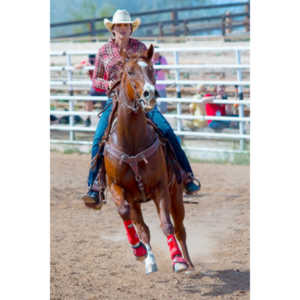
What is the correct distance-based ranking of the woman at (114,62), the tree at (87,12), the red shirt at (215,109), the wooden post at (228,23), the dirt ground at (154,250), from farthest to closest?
the tree at (87,12) < the wooden post at (228,23) < the red shirt at (215,109) < the dirt ground at (154,250) < the woman at (114,62)

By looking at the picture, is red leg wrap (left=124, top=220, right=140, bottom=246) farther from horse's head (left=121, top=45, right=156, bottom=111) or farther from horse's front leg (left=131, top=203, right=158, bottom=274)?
horse's head (left=121, top=45, right=156, bottom=111)

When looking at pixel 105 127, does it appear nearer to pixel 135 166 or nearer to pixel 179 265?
pixel 135 166

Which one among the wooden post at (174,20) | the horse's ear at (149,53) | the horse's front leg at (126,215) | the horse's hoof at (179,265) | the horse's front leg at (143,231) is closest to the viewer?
the horse's ear at (149,53)

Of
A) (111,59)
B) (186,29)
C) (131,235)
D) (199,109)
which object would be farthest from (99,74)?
(186,29)

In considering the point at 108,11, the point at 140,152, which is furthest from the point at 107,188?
the point at 108,11

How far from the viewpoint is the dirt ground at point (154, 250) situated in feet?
17.4

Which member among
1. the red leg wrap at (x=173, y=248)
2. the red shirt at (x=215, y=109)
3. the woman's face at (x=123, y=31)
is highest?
the woman's face at (x=123, y=31)

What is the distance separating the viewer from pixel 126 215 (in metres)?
4.81

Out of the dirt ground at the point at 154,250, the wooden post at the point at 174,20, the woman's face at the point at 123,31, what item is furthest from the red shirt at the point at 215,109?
the wooden post at the point at 174,20

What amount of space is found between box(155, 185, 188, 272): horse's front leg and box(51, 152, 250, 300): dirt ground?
53 centimetres

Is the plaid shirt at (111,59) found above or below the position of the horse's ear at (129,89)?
above

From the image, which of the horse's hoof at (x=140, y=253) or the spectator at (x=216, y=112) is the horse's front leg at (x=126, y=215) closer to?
the horse's hoof at (x=140, y=253)

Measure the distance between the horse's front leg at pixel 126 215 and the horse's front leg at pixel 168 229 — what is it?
261 millimetres
